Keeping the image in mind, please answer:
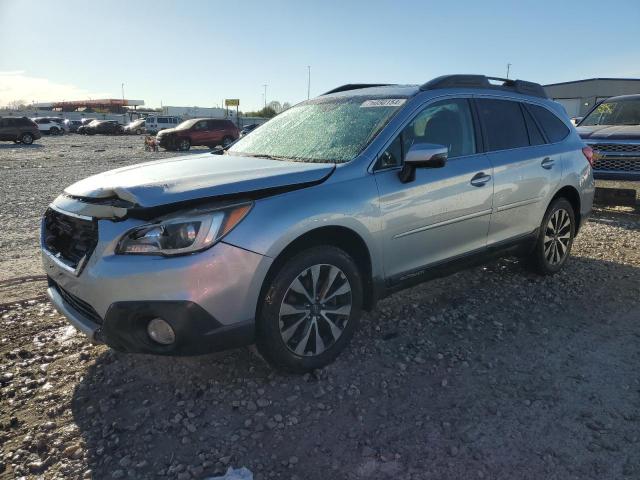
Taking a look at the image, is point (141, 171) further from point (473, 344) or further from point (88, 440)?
point (473, 344)

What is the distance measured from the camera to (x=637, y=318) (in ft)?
13.4

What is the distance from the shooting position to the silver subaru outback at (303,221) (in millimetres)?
2623

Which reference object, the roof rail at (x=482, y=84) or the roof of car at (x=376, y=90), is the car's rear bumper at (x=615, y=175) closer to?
the roof rail at (x=482, y=84)

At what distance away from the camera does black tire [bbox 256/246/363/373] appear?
2.87 m

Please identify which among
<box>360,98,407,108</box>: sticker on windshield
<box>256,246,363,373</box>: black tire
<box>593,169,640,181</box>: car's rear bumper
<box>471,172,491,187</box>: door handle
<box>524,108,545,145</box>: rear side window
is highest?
<box>360,98,407,108</box>: sticker on windshield

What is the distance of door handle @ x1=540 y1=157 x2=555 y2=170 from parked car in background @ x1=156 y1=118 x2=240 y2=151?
20690 millimetres

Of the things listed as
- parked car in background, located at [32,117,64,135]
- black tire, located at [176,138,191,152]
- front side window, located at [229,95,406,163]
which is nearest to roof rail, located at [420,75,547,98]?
front side window, located at [229,95,406,163]

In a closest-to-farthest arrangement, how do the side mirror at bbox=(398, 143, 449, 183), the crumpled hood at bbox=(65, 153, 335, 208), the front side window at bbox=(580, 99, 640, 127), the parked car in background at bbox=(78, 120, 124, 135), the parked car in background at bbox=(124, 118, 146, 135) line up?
the crumpled hood at bbox=(65, 153, 335, 208) < the side mirror at bbox=(398, 143, 449, 183) < the front side window at bbox=(580, 99, 640, 127) < the parked car in background at bbox=(78, 120, 124, 135) < the parked car in background at bbox=(124, 118, 146, 135)

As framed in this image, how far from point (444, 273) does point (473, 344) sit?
0.58 m

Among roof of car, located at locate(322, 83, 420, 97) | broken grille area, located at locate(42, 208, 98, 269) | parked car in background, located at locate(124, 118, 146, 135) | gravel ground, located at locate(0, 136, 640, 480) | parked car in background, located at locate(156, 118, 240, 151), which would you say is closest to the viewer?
gravel ground, located at locate(0, 136, 640, 480)

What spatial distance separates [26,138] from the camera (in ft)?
99.2

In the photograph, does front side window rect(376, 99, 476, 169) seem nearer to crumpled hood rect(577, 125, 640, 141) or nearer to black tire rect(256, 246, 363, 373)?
black tire rect(256, 246, 363, 373)

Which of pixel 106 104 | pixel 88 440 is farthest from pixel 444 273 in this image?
pixel 106 104

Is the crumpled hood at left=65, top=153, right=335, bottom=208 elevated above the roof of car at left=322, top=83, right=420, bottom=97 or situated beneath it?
situated beneath
